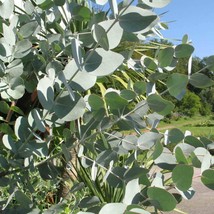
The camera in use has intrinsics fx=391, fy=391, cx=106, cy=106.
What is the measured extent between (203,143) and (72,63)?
0.32 metres

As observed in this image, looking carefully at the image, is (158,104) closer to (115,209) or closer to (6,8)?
(115,209)

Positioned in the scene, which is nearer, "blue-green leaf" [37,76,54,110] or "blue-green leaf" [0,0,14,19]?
"blue-green leaf" [37,76,54,110]

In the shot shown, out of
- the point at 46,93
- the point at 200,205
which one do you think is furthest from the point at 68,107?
the point at 200,205

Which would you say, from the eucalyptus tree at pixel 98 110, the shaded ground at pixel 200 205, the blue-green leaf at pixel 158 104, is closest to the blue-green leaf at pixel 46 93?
the eucalyptus tree at pixel 98 110

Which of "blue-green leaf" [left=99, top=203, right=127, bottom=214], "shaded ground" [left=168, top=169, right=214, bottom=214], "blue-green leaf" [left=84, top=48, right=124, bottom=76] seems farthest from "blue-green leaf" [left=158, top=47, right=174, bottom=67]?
"shaded ground" [left=168, top=169, right=214, bottom=214]

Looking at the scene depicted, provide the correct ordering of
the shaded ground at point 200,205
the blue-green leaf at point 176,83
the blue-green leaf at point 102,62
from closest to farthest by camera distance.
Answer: the blue-green leaf at point 102,62 → the blue-green leaf at point 176,83 → the shaded ground at point 200,205

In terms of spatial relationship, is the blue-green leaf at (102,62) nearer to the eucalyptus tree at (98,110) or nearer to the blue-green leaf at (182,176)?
the eucalyptus tree at (98,110)

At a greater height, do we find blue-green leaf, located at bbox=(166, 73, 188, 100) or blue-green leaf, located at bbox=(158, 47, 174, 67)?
blue-green leaf, located at bbox=(158, 47, 174, 67)

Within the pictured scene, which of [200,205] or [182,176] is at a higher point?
[182,176]

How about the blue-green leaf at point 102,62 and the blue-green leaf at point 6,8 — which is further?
the blue-green leaf at point 6,8

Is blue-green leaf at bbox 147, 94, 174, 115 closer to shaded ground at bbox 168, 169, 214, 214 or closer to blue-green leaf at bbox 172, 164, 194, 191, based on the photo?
blue-green leaf at bbox 172, 164, 194, 191

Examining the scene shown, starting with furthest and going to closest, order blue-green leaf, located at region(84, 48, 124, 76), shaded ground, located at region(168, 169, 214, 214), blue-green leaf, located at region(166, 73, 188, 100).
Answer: shaded ground, located at region(168, 169, 214, 214) → blue-green leaf, located at region(166, 73, 188, 100) → blue-green leaf, located at region(84, 48, 124, 76)

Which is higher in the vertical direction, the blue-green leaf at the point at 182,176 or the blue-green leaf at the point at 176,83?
the blue-green leaf at the point at 176,83

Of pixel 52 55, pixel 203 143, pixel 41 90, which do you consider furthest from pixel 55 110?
pixel 203 143
